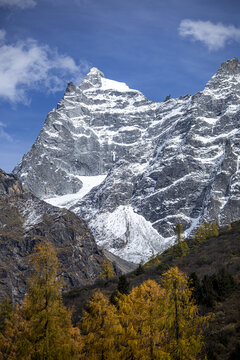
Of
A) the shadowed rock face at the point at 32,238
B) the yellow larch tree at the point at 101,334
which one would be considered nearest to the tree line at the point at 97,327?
the yellow larch tree at the point at 101,334

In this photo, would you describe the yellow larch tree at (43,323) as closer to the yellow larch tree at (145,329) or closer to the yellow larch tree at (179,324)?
the yellow larch tree at (145,329)

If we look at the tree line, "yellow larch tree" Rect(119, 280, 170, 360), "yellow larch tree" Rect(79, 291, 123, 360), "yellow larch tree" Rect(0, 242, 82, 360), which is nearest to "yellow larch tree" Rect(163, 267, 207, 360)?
the tree line

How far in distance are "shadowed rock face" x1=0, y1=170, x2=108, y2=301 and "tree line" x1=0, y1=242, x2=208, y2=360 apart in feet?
271

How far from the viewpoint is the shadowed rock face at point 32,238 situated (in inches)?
4311

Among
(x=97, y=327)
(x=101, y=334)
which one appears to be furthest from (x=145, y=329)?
(x=97, y=327)

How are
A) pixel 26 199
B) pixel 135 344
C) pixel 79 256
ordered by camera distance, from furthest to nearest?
pixel 26 199
pixel 79 256
pixel 135 344

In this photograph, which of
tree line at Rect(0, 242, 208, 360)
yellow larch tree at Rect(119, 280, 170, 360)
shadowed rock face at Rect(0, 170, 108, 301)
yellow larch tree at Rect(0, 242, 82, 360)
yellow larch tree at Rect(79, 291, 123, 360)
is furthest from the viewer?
shadowed rock face at Rect(0, 170, 108, 301)

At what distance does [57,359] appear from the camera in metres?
19.8

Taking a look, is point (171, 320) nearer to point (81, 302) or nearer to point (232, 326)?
point (232, 326)

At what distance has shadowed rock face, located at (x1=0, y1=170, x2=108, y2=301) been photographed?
110 metres

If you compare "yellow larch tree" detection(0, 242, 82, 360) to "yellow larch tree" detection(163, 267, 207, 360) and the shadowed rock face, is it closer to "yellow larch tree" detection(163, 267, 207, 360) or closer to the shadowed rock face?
"yellow larch tree" detection(163, 267, 207, 360)

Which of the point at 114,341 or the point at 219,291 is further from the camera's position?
the point at 219,291

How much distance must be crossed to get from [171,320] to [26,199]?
439 ft

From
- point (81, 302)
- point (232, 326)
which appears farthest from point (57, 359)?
point (81, 302)
